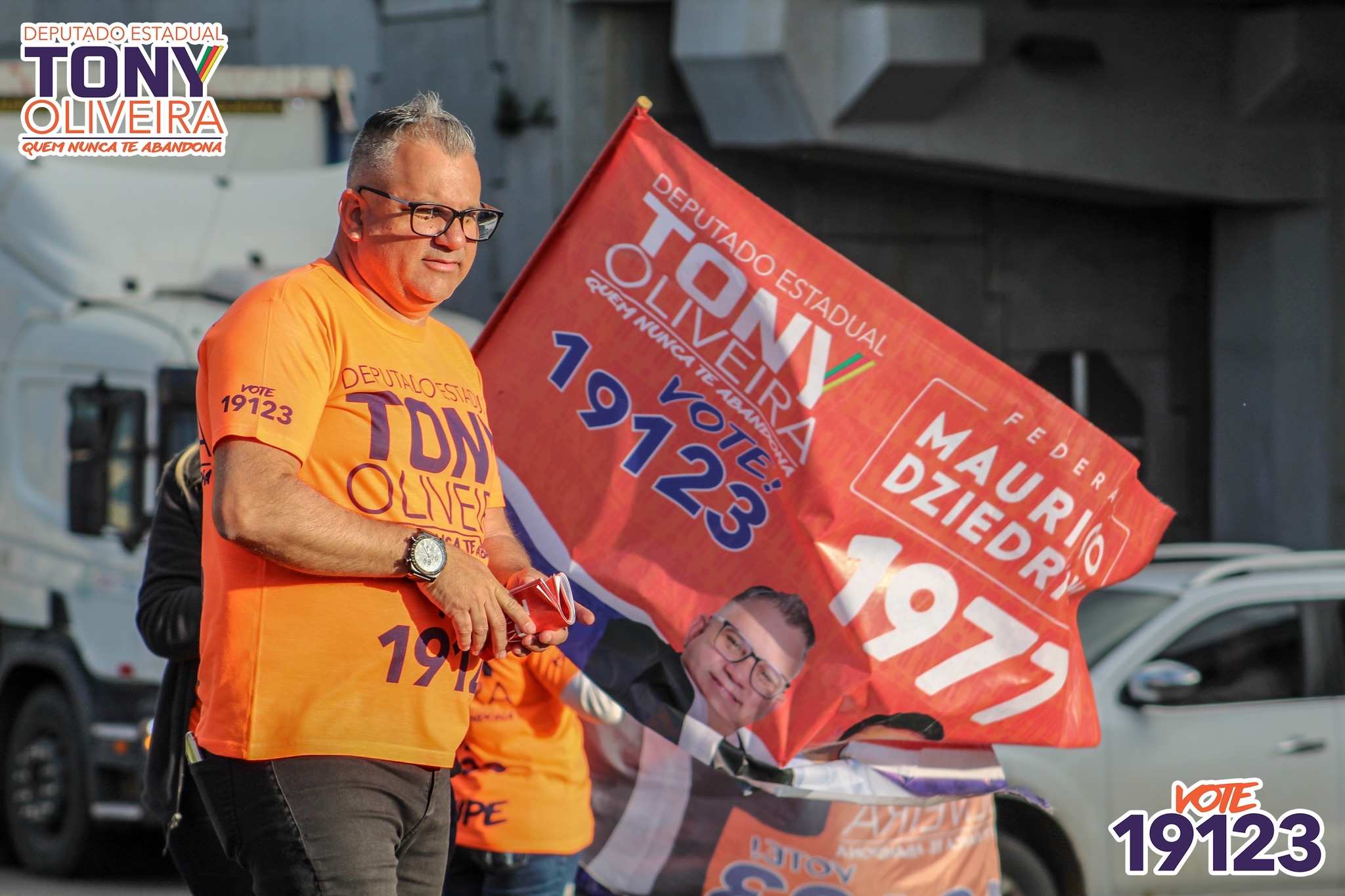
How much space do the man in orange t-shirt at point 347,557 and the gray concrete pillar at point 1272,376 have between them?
11712mm

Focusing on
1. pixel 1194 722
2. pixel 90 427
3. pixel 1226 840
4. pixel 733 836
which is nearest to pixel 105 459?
pixel 90 427

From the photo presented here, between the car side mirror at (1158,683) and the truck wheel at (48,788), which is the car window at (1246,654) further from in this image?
the truck wheel at (48,788)

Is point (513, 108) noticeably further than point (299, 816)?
Yes

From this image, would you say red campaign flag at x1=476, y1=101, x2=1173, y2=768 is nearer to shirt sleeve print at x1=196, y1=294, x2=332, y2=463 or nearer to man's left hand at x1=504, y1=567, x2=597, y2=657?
man's left hand at x1=504, y1=567, x2=597, y2=657

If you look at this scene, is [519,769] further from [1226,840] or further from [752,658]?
[1226,840]

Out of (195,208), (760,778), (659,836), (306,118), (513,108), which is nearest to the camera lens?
(760,778)

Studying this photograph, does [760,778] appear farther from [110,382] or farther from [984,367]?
[110,382]

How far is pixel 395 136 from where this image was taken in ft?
8.71

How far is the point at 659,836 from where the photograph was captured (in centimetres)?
448

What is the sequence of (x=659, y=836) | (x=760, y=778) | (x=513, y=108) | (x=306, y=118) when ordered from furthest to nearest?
(x=513, y=108) → (x=306, y=118) → (x=659, y=836) → (x=760, y=778)

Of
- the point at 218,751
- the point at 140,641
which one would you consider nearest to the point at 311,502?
the point at 218,751

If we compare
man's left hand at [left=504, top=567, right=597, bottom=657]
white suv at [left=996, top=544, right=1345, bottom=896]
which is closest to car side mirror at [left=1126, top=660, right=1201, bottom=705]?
white suv at [left=996, top=544, right=1345, bottom=896]

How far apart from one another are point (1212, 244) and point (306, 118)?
8.51 m

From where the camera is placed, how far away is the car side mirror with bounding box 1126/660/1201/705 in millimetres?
5957
